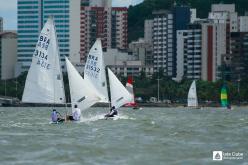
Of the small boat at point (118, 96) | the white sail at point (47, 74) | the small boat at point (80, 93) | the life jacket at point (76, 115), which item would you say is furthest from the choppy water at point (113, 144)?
the small boat at point (118, 96)

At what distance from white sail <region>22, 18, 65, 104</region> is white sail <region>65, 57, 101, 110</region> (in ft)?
16.5

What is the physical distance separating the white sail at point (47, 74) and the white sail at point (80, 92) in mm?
5033

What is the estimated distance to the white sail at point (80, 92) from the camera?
241ft

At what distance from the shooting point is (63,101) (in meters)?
67.6

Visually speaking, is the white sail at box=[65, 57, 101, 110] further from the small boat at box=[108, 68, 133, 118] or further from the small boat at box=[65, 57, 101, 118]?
the small boat at box=[108, 68, 133, 118]

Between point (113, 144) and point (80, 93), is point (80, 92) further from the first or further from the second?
point (113, 144)

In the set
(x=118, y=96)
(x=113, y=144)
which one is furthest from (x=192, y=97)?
(x=113, y=144)

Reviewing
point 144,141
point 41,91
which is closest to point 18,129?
point 41,91

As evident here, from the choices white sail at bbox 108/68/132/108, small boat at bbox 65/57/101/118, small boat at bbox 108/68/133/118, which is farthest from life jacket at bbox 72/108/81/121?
white sail at bbox 108/68/132/108

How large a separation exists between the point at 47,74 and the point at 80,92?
608 centimetres

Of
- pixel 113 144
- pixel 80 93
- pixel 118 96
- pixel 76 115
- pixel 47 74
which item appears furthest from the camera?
pixel 118 96

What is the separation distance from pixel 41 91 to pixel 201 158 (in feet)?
82.8

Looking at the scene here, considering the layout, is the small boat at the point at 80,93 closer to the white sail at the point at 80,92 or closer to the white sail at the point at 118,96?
the white sail at the point at 80,92

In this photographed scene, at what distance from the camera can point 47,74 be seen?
6812 cm
